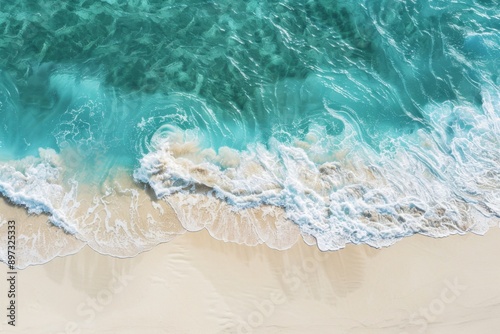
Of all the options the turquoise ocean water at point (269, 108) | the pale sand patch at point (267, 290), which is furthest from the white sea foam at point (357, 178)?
the pale sand patch at point (267, 290)

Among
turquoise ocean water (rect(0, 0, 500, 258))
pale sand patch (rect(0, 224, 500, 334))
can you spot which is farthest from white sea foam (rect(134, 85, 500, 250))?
pale sand patch (rect(0, 224, 500, 334))

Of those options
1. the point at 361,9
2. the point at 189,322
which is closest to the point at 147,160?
the point at 189,322

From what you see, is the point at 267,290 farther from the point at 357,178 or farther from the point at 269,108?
the point at 269,108

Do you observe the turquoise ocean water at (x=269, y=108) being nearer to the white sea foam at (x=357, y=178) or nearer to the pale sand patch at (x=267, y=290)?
the white sea foam at (x=357, y=178)

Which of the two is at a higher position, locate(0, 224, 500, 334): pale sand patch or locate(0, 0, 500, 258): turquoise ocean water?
locate(0, 0, 500, 258): turquoise ocean water

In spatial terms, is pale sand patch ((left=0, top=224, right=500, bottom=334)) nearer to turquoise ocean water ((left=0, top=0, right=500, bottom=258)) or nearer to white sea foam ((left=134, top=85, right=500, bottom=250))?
white sea foam ((left=134, top=85, right=500, bottom=250))

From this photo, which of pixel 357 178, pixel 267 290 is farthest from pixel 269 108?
pixel 267 290

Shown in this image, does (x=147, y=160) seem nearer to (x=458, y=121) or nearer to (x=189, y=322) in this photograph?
(x=189, y=322)
